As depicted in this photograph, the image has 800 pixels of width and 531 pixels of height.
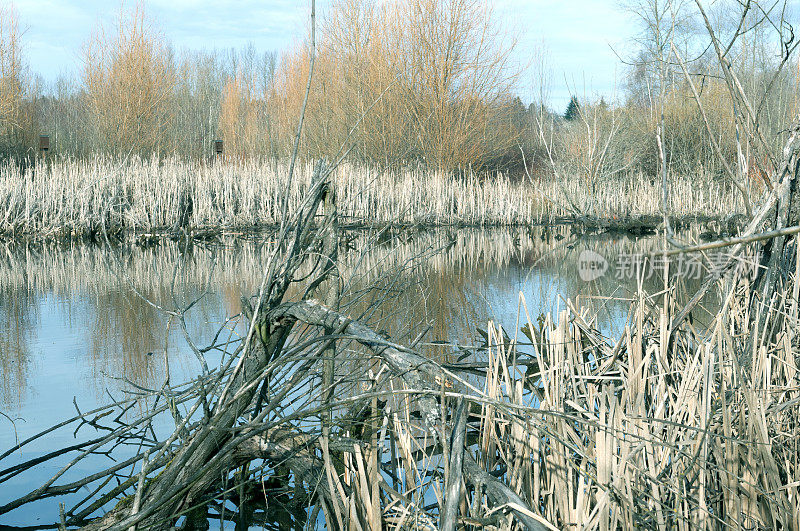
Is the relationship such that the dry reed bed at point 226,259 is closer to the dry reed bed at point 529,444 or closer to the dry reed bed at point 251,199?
the dry reed bed at point 251,199

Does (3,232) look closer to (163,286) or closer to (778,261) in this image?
(163,286)

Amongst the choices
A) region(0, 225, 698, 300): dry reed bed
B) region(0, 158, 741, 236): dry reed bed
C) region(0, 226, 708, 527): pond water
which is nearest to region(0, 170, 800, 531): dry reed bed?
region(0, 226, 708, 527): pond water

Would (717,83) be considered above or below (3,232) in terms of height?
above

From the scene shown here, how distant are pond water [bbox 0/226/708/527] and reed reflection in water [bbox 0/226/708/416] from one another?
0.06 feet

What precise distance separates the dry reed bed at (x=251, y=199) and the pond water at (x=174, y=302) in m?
1.04

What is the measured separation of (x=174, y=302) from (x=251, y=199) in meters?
10.8

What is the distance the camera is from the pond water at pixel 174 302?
2.93m

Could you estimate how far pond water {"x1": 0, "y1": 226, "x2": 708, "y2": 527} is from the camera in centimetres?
293

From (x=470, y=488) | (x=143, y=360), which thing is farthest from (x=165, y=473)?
(x=143, y=360)

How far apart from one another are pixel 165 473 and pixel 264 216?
11.2m

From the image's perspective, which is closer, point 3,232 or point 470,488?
point 470,488

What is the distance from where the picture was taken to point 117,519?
6.33ft

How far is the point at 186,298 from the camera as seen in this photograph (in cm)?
638

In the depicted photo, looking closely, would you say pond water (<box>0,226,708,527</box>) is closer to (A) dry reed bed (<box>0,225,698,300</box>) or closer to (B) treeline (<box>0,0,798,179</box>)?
(A) dry reed bed (<box>0,225,698,300</box>)
